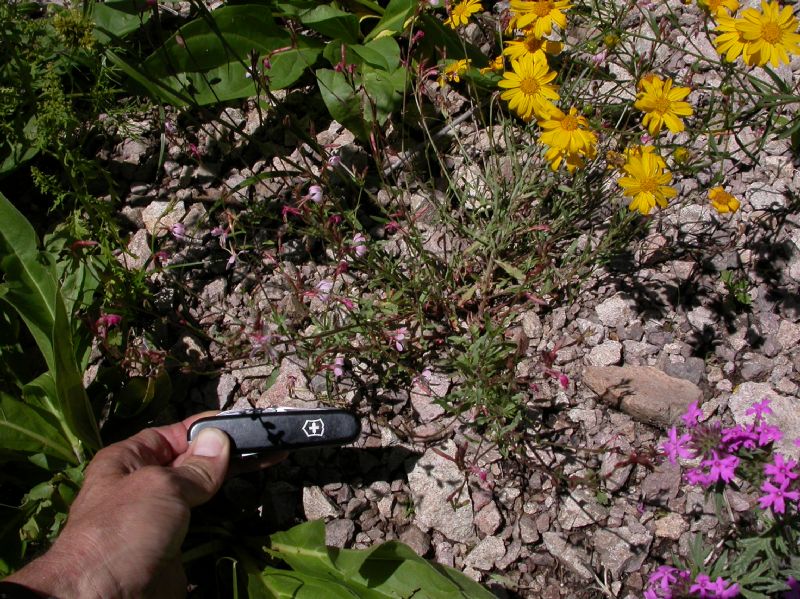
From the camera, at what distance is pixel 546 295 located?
278cm

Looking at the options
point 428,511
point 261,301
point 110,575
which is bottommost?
point 428,511

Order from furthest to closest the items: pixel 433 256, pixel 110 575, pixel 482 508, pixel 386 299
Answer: pixel 433 256, pixel 386 299, pixel 482 508, pixel 110 575

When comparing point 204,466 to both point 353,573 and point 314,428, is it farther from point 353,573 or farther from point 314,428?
point 353,573

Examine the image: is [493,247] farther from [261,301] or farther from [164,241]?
[164,241]

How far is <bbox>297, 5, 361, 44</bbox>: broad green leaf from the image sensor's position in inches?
116

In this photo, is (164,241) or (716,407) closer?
(716,407)

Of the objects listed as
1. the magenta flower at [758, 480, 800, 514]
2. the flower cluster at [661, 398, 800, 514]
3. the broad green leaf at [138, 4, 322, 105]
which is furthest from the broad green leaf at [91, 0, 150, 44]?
the magenta flower at [758, 480, 800, 514]

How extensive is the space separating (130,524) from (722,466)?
5.56ft

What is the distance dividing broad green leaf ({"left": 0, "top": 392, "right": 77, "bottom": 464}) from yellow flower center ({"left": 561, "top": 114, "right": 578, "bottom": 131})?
2.13 meters

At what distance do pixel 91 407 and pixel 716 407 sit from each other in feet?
7.58

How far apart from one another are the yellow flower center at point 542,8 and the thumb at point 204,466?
1.77 m

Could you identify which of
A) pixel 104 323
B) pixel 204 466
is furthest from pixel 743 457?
pixel 104 323

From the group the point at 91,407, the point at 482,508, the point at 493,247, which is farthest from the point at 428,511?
the point at 91,407

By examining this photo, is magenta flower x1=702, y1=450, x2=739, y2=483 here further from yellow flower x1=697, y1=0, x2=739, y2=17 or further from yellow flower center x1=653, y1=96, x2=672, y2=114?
yellow flower x1=697, y1=0, x2=739, y2=17
